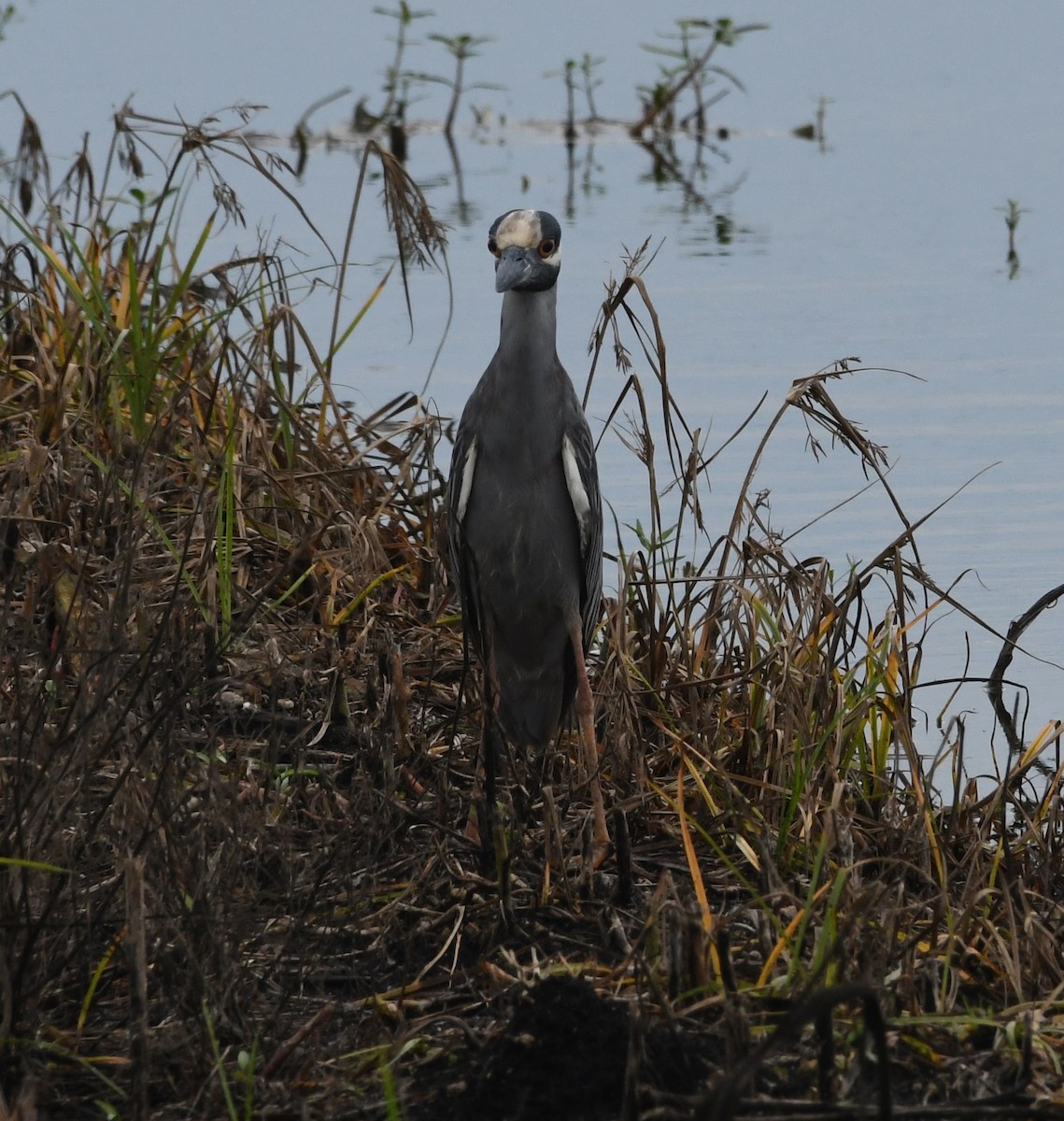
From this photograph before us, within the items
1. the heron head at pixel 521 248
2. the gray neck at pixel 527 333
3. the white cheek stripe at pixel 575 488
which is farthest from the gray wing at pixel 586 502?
the heron head at pixel 521 248

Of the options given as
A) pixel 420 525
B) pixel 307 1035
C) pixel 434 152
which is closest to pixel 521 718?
pixel 420 525

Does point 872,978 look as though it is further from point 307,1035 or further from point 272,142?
point 272,142

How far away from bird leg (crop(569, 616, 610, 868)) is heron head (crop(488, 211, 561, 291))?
94 centimetres

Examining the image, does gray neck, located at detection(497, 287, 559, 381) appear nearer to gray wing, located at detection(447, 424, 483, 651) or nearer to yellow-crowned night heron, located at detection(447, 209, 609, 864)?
yellow-crowned night heron, located at detection(447, 209, 609, 864)

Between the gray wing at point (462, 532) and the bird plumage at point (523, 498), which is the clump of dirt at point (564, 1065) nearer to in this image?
the bird plumage at point (523, 498)

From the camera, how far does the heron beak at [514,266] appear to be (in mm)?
4648

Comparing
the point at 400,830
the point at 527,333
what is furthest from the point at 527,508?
the point at 400,830

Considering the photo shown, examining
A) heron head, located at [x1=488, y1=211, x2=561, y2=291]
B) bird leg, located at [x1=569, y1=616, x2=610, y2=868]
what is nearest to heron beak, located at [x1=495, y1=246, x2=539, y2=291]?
heron head, located at [x1=488, y1=211, x2=561, y2=291]

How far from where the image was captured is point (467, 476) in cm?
498

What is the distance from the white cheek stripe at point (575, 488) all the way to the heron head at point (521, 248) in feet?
1.48

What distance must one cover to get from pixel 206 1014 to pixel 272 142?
12.2 metres

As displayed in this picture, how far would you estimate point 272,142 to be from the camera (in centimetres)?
1455

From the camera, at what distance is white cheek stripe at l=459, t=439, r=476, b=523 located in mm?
4984

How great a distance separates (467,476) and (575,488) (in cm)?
29
